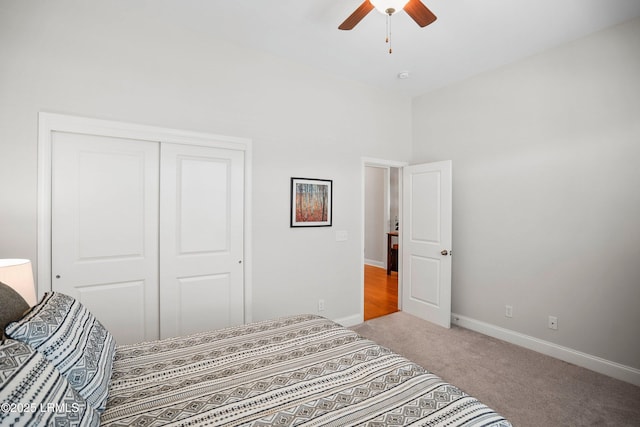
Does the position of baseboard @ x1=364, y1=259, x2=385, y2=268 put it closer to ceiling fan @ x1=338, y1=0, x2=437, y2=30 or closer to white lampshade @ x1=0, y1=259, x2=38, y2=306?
ceiling fan @ x1=338, y1=0, x2=437, y2=30

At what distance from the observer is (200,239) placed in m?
2.76

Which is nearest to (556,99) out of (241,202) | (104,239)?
(241,202)

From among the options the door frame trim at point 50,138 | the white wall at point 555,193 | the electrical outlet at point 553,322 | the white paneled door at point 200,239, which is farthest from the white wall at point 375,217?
the door frame trim at point 50,138

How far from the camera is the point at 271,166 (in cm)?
314

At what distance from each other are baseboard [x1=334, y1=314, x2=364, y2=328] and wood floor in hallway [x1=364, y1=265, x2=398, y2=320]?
203 mm

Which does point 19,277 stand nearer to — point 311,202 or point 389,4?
point 311,202

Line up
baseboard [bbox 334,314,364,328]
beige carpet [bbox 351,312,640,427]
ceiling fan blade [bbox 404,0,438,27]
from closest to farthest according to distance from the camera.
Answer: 1. ceiling fan blade [bbox 404,0,438,27]
2. beige carpet [bbox 351,312,640,427]
3. baseboard [bbox 334,314,364,328]

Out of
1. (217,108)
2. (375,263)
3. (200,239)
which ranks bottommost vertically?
(375,263)

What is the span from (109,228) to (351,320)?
267cm

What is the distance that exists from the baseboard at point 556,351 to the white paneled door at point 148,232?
267cm

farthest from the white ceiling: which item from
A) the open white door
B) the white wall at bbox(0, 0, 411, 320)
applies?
the open white door

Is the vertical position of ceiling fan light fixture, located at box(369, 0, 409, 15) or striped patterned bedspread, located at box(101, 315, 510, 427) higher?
ceiling fan light fixture, located at box(369, 0, 409, 15)

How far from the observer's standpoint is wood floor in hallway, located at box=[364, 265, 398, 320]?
4246mm

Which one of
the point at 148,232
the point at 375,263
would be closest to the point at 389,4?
the point at 148,232
